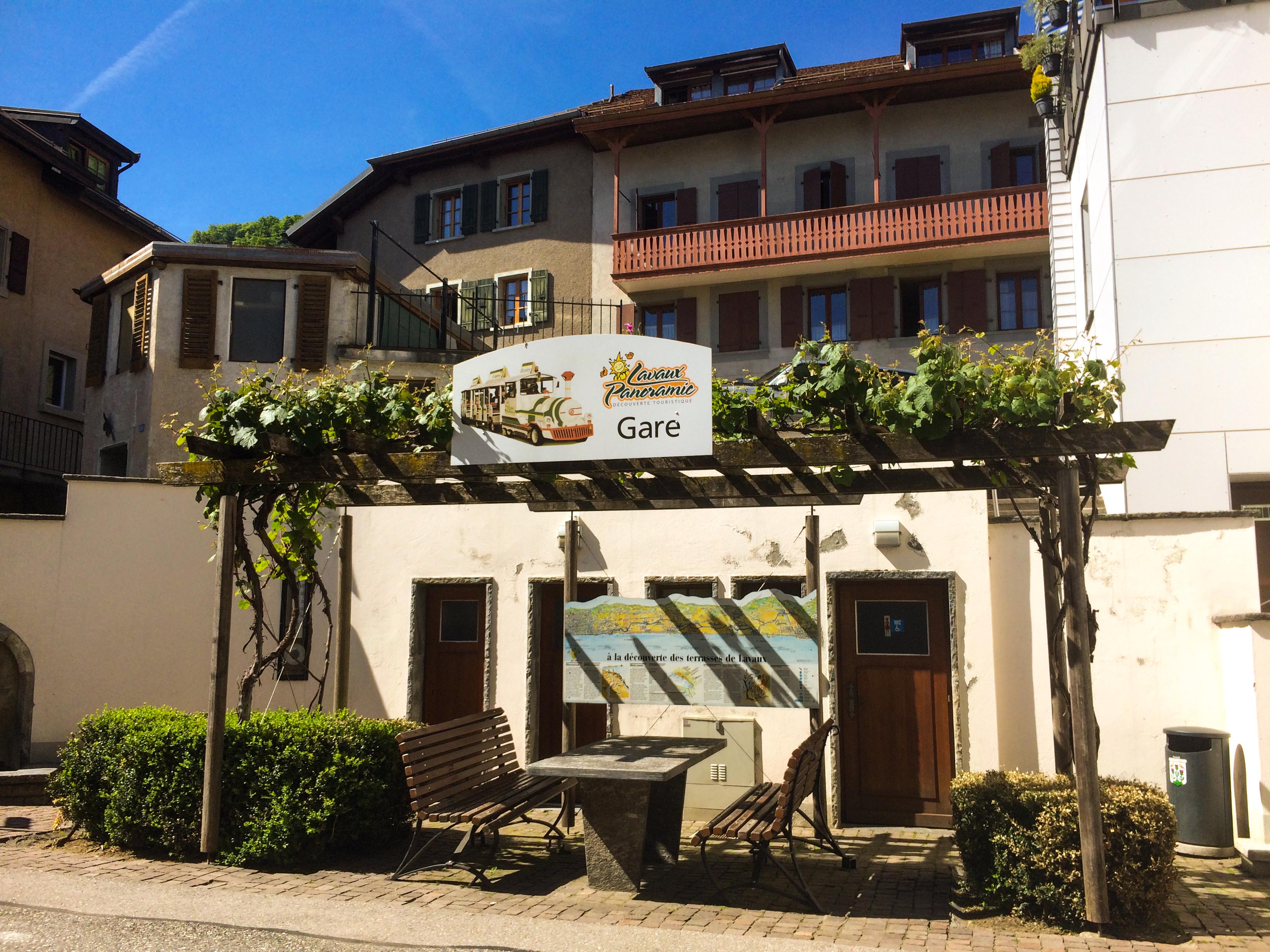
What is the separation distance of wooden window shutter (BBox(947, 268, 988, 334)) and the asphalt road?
18.3 metres

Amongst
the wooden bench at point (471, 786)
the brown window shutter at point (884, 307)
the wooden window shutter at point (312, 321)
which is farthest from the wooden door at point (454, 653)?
the brown window shutter at point (884, 307)

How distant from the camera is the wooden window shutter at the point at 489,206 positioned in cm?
2467

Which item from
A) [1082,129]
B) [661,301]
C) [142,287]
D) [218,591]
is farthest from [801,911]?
[661,301]

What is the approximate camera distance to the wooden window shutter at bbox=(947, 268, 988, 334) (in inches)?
820

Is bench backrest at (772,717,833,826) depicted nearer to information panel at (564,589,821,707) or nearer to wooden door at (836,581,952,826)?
information panel at (564,589,821,707)

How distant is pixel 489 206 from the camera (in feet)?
81.2

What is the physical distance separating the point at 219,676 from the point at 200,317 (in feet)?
34.1

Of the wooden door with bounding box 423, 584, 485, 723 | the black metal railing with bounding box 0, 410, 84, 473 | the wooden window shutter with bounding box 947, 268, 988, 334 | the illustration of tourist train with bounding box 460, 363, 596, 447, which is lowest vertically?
the wooden door with bounding box 423, 584, 485, 723

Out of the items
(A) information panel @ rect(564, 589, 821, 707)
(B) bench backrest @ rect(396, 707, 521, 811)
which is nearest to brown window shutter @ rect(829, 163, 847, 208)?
(A) information panel @ rect(564, 589, 821, 707)

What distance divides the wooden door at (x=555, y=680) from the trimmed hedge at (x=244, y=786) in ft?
8.09

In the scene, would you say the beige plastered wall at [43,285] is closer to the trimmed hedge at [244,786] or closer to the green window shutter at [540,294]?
the green window shutter at [540,294]

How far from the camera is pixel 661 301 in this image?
76.3 feet

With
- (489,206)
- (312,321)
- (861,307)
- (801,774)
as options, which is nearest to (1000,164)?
(861,307)

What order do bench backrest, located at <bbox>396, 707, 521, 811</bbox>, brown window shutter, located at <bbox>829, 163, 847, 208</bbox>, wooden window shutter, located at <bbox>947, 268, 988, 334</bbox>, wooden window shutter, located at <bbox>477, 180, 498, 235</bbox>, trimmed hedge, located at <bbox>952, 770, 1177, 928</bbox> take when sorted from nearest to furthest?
trimmed hedge, located at <bbox>952, 770, 1177, 928</bbox>, bench backrest, located at <bbox>396, 707, 521, 811</bbox>, wooden window shutter, located at <bbox>947, 268, 988, 334</bbox>, brown window shutter, located at <bbox>829, 163, 847, 208</bbox>, wooden window shutter, located at <bbox>477, 180, 498, 235</bbox>
